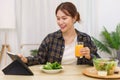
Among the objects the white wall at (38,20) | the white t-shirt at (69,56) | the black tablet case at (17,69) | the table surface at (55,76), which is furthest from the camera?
the white wall at (38,20)

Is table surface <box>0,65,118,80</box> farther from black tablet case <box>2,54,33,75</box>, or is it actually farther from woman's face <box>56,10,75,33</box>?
woman's face <box>56,10,75,33</box>

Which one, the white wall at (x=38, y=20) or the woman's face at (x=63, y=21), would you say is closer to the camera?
the woman's face at (x=63, y=21)

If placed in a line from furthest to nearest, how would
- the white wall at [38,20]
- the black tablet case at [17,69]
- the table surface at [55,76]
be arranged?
the white wall at [38,20] < the black tablet case at [17,69] < the table surface at [55,76]

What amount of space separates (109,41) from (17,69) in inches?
99.7

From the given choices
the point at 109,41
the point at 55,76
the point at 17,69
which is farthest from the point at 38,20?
the point at 55,76

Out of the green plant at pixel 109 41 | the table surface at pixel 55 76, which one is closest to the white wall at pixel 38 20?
the green plant at pixel 109 41

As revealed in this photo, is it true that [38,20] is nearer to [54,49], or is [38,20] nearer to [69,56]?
[54,49]

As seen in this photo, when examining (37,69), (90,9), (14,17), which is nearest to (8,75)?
(37,69)

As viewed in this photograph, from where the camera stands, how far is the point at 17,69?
199cm

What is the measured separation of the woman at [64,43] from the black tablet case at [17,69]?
0.45 metres

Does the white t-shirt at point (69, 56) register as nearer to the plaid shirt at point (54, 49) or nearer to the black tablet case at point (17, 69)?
the plaid shirt at point (54, 49)

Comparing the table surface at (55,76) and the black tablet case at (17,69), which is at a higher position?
the black tablet case at (17,69)

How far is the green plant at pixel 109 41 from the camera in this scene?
4180 millimetres

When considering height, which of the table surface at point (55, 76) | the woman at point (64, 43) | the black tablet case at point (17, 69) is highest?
the woman at point (64, 43)
